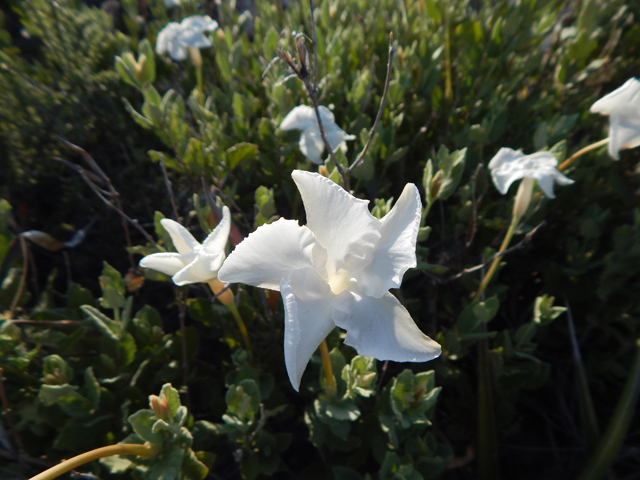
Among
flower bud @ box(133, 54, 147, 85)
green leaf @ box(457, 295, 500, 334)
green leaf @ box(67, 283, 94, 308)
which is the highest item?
flower bud @ box(133, 54, 147, 85)

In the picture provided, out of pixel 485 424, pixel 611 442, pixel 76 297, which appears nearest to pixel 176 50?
pixel 76 297

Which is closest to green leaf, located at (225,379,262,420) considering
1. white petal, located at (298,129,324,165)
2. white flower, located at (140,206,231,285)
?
white flower, located at (140,206,231,285)

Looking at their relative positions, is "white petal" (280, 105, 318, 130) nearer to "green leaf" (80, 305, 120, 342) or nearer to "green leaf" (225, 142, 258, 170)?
"green leaf" (225, 142, 258, 170)

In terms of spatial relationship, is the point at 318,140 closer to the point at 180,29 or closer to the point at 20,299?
the point at 180,29

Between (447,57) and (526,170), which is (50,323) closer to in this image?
(526,170)

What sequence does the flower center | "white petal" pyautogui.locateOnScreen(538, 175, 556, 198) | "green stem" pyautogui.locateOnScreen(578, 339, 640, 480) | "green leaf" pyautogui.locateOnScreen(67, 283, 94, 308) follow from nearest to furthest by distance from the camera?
the flower center
"white petal" pyautogui.locateOnScreen(538, 175, 556, 198)
"green stem" pyautogui.locateOnScreen(578, 339, 640, 480)
"green leaf" pyautogui.locateOnScreen(67, 283, 94, 308)

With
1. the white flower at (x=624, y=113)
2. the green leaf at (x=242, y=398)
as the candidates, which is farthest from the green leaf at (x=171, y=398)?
the white flower at (x=624, y=113)
